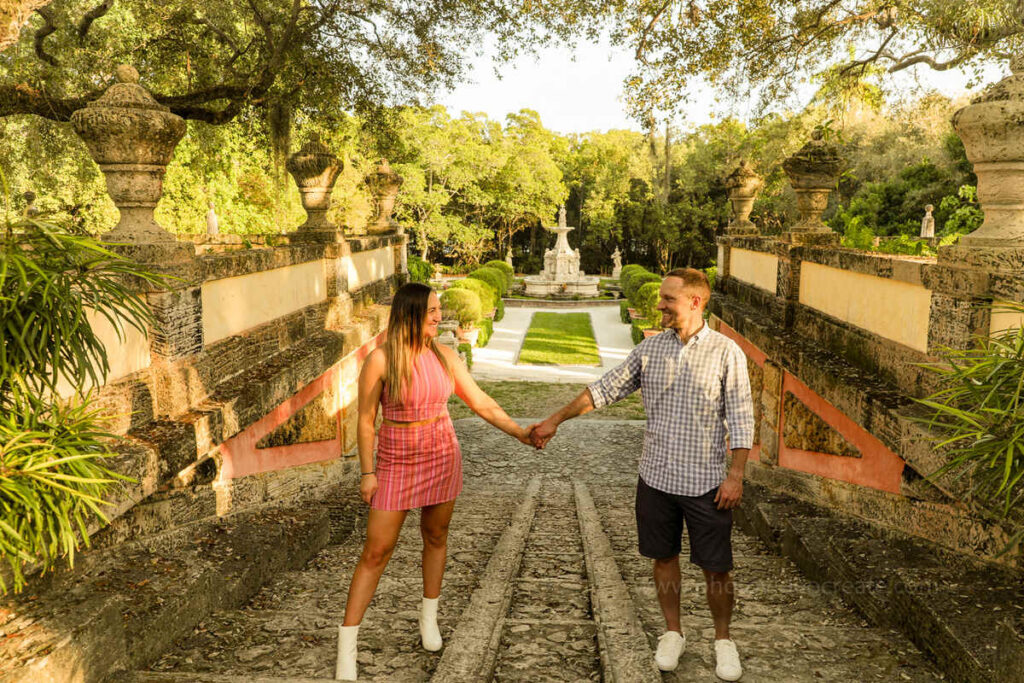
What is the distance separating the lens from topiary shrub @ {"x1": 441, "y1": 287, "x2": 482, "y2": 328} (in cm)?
1853

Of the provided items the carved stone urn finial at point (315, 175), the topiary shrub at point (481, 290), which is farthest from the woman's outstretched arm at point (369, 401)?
the topiary shrub at point (481, 290)

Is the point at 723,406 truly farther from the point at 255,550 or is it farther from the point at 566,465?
the point at 566,465

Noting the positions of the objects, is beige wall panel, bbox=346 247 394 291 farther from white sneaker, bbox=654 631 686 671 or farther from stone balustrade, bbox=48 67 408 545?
white sneaker, bbox=654 631 686 671

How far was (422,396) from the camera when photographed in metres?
3.02

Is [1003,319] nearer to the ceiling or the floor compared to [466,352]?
nearer to the ceiling

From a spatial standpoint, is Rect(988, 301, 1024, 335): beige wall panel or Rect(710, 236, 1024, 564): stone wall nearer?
Rect(988, 301, 1024, 335): beige wall panel

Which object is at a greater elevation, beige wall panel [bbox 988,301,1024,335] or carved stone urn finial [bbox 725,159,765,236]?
carved stone urn finial [bbox 725,159,765,236]

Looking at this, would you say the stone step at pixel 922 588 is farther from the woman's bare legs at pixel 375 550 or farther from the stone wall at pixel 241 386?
the stone wall at pixel 241 386

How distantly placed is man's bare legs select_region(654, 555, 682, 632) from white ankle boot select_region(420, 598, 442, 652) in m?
0.94

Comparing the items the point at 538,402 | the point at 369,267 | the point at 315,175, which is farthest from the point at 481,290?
the point at 315,175

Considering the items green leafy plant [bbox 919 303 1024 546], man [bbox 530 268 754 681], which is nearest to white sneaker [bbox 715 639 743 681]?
man [bbox 530 268 754 681]

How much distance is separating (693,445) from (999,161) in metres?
2.12

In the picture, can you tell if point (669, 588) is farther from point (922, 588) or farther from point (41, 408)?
point (41, 408)

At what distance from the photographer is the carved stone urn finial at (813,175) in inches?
262
